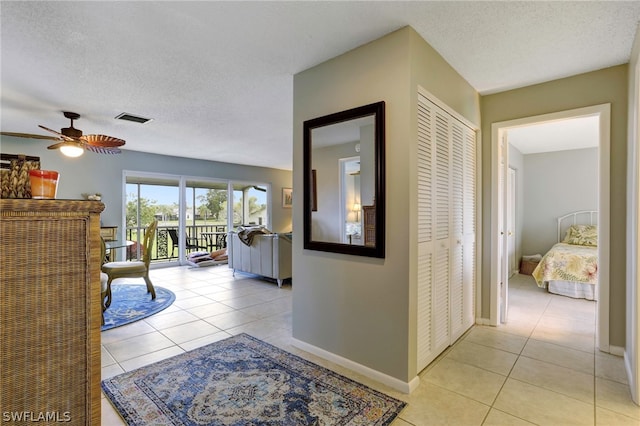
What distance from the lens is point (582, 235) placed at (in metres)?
5.20

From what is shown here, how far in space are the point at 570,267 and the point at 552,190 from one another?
2364 millimetres

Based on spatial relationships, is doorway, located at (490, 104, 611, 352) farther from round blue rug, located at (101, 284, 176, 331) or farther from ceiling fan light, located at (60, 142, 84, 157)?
ceiling fan light, located at (60, 142, 84, 157)

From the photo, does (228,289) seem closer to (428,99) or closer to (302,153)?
(302,153)

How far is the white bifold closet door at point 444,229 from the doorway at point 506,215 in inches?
8.3

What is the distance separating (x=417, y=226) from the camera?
82.6 inches

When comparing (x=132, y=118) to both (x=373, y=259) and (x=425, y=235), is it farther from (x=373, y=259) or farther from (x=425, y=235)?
(x=425, y=235)

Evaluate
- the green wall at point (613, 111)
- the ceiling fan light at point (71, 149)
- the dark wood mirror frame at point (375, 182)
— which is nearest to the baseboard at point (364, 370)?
the dark wood mirror frame at point (375, 182)

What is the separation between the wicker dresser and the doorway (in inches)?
131

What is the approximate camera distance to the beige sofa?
16.0 feet

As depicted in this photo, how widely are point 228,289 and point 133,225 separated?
3128mm

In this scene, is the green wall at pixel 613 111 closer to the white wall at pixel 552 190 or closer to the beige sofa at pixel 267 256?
the beige sofa at pixel 267 256

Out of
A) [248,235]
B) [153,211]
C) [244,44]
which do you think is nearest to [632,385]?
[244,44]

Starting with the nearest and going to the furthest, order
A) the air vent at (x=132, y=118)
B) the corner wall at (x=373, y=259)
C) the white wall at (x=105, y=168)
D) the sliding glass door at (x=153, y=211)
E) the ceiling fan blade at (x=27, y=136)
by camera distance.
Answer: the corner wall at (x=373, y=259)
the air vent at (x=132, y=118)
the ceiling fan blade at (x=27, y=136)
the white wall at (x=105, y=168)
the sliding glass door at (x=153, y=211)

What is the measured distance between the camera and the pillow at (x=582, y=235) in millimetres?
5066
